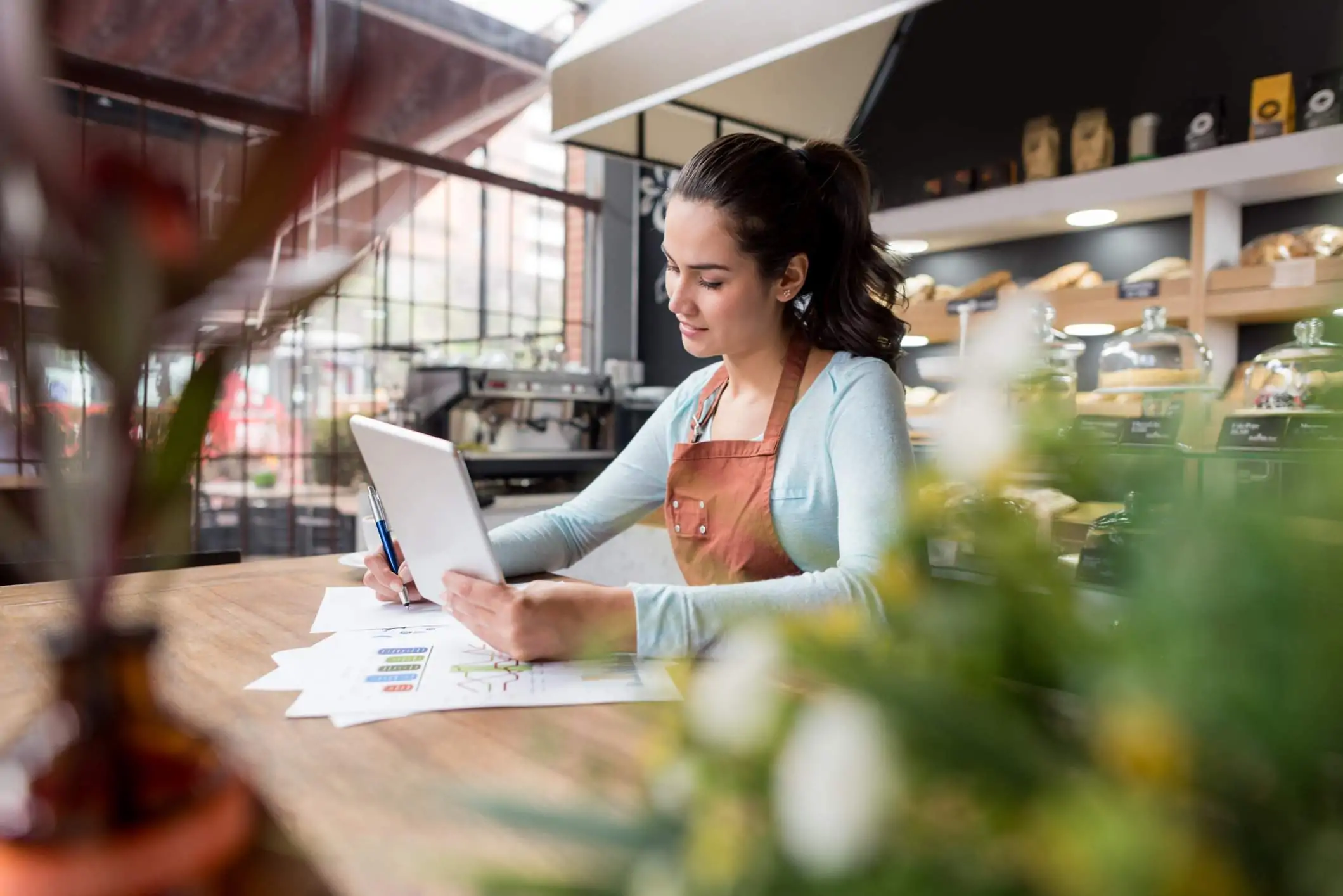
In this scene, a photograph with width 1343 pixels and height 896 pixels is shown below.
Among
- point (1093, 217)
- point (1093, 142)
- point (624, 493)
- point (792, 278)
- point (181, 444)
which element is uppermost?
point (1093, 142)

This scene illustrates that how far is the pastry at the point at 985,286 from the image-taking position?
3566 millimetres

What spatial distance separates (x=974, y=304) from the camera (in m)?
3.45

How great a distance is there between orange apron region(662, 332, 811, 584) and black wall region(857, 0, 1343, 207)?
2191mm

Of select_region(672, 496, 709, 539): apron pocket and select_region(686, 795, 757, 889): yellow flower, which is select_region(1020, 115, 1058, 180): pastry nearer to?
select_region(672, 496, 709, 539): apron pocket

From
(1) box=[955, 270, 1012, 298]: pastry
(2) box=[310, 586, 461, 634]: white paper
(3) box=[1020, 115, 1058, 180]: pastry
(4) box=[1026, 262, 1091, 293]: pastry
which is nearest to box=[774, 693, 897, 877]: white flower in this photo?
(2) box=[310, 586, 461, 634]: white paper

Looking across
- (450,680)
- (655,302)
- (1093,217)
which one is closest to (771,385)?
(450,680)

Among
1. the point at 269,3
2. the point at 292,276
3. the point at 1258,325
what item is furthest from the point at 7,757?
the point at 1258,325

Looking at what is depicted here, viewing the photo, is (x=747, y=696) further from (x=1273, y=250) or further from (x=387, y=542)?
(x=1273, y=250)

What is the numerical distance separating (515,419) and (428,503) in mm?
3437

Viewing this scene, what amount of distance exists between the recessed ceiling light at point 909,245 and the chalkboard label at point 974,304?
14.2 inches

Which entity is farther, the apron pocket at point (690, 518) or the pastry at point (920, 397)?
the pastry at point (920, 397)

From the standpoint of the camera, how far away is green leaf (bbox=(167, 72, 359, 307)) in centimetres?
33

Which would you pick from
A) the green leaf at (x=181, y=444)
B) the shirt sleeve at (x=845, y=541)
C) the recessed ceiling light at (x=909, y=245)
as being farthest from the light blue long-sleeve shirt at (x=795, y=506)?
the recessed ceiling light at (x=909, y=245)

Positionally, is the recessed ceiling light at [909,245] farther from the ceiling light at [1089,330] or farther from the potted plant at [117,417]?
the potted plant at [117,417]
